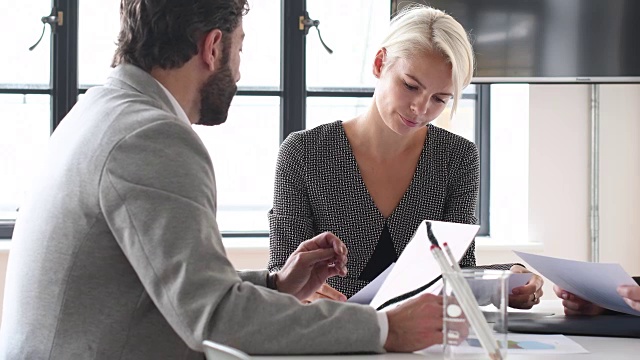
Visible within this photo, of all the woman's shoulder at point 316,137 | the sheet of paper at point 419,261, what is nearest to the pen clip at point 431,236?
the sheet of paper at point 419,261

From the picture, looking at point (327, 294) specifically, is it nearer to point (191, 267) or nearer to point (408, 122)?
point (408, 122)

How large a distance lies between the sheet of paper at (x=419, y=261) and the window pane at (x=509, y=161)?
95.1 inches

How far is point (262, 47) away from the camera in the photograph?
4.13 m

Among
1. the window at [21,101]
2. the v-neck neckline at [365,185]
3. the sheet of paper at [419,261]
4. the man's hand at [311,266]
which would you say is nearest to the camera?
the sheet of paper at [419,261]

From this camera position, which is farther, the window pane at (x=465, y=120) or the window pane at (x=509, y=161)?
the window pane at (x=465, y=120)

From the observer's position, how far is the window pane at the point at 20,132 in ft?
13.0

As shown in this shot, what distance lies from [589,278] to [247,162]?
A: 8.45 feet

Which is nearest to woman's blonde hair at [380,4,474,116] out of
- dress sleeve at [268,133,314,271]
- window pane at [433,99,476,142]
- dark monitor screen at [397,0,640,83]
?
dress sleeve at [268,133,314,271]

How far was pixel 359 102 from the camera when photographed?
4.25 metres

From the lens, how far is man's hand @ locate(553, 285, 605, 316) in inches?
74.1

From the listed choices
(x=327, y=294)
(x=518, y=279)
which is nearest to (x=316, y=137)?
(x=327, y=294)

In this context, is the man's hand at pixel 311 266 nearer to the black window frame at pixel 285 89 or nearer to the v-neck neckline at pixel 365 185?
the v-neck neckline at pixel 365 185

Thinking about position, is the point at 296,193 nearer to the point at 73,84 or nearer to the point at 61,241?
the point at 61,241

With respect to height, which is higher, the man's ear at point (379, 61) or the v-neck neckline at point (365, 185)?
the man's ear at point (379, 61)
